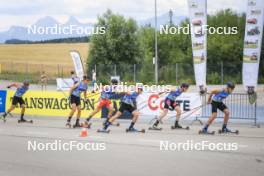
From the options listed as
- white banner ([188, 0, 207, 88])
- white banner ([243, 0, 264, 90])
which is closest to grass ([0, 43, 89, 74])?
white banner ([188, 0, 207, 88])

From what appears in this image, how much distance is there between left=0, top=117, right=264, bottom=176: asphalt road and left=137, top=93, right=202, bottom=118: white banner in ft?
9.04

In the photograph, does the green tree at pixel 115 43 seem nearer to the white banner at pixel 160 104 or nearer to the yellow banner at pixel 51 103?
the yellow banner at pixel 51 103

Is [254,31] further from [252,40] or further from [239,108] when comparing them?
[239,108]

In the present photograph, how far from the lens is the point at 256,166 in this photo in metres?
11.1

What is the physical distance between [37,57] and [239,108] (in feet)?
159

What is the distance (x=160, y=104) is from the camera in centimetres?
2105

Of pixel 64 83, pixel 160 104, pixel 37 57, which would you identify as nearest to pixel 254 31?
pixel 160 104

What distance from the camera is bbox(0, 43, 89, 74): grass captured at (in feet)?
193

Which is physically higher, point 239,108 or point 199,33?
point 199,33

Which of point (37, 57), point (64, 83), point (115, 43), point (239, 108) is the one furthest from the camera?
point (37, 57)

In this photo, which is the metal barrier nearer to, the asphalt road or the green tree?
the asphalt road

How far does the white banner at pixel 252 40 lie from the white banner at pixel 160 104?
2597 millimetres

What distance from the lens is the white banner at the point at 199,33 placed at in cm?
2205

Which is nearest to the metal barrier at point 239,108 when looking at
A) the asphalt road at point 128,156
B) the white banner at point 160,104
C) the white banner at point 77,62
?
the white banner at point 160,104
